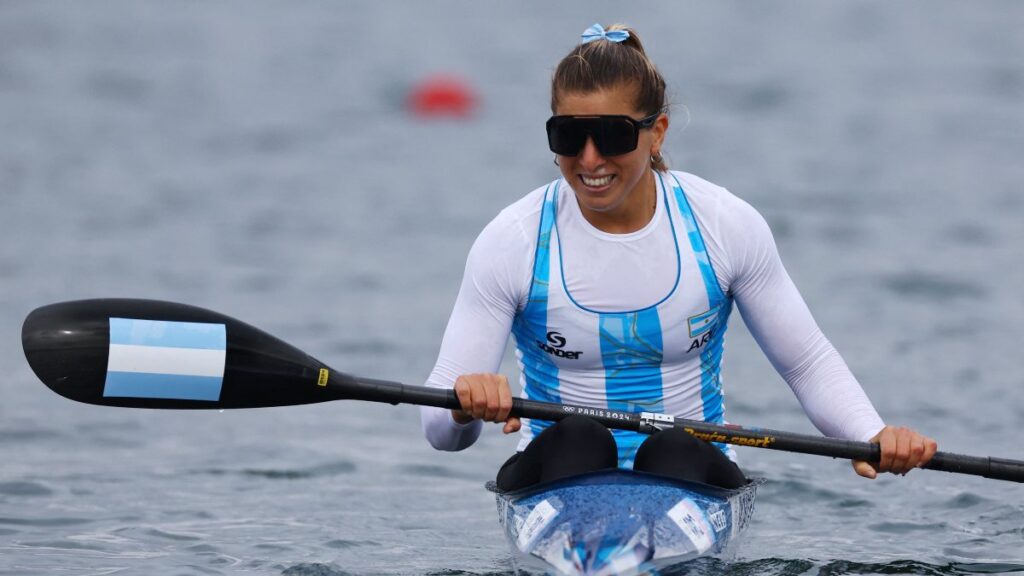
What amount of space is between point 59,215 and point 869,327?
7.26 m

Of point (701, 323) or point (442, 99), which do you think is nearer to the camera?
point (701, 323)

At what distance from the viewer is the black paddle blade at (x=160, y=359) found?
5.23 m

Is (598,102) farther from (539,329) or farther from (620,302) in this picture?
(539,329)

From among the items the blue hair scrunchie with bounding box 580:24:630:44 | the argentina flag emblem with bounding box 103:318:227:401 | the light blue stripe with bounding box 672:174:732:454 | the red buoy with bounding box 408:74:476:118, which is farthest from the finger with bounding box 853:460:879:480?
the red buoy with bounding box 408:74:476:118

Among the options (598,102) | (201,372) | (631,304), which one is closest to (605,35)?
(598,102)

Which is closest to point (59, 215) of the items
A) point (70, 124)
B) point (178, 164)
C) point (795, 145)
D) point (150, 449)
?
point (178, 164)

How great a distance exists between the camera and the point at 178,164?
54.0 ft

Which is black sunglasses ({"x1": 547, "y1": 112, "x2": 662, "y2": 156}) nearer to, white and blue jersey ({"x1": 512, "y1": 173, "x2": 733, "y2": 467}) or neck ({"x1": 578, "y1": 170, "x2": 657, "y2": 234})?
neck ({"x1": 578, "y1": 170, "x2": 657, "y2": 234})

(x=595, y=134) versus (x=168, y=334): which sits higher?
(x=595, y=134)

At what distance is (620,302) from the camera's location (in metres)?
5.18

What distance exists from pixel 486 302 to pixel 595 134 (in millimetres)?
667

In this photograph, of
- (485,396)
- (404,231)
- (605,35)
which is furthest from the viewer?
(404,231)

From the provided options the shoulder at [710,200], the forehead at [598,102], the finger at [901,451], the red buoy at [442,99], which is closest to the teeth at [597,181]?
the forehead at [598,102]

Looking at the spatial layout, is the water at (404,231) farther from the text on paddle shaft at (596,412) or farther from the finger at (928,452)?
the finger at (928,452)
